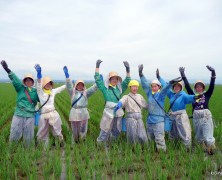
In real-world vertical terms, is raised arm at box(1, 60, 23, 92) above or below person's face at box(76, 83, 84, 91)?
above

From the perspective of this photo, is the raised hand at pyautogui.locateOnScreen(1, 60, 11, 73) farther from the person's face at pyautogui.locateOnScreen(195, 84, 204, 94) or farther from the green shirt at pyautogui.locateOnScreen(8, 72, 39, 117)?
the person's face at pyautogui.locateOnScreen(195, 84, 204, 94)

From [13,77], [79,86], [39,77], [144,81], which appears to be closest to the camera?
[13,77]

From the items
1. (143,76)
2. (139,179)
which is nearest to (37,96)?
(143,76)

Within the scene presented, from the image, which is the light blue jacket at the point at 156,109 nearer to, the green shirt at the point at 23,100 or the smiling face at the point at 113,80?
the smiling face at the point at 113,80

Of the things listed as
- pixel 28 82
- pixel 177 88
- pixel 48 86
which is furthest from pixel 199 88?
pixel 28 82

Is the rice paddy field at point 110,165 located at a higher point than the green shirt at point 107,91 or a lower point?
lower

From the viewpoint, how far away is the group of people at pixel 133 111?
5129 millimetres

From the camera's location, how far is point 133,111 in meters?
5.26

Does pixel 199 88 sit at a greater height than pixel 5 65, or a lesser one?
lesser

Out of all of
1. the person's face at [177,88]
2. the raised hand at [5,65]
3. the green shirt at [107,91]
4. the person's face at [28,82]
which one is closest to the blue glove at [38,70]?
the person's face at [28,82]

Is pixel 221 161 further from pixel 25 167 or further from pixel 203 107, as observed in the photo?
pixel 25 167

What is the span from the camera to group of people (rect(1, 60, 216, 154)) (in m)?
5.13

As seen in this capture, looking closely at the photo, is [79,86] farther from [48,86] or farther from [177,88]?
[177,88]

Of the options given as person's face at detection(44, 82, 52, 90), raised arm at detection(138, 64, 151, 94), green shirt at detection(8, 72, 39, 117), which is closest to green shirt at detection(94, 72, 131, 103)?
raised arm at detection(138, 64, 151, 94)
